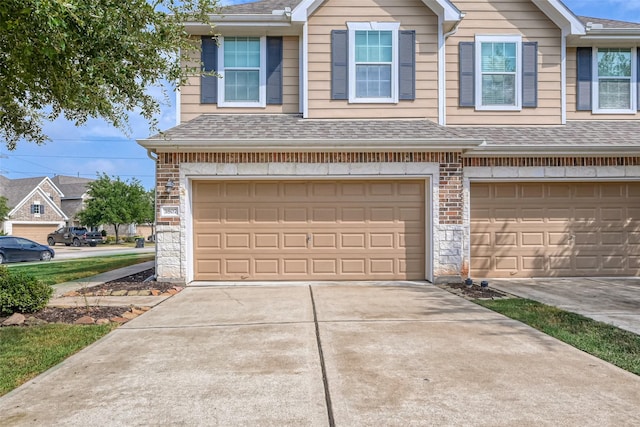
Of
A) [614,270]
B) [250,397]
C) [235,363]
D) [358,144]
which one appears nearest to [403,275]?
[358,144]

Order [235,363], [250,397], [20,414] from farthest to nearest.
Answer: [235,363]
[250,397]
[20,414]

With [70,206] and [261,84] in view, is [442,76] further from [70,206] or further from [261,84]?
[70,206]

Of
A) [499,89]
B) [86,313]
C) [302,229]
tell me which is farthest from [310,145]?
[499,89]

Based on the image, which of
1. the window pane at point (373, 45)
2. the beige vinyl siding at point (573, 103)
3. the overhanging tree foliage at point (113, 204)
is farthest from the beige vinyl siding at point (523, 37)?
the overhanging tree foliage at point (113, 204)

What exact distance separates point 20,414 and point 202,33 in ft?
30.0

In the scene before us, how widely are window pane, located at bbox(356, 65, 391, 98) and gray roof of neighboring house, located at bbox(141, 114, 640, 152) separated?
0.73 m

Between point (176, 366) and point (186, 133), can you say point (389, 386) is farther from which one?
point (186, 133)

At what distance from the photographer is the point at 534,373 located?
155 inches

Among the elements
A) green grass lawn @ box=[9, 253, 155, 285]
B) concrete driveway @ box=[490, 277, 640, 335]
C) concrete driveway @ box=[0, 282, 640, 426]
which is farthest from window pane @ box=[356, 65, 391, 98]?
green grass lawn @ box=[9, 253, 155, 285]

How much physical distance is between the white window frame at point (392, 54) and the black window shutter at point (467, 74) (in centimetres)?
166

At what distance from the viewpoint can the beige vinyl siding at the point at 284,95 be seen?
10258 mm

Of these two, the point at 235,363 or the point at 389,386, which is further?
the point at 235,363

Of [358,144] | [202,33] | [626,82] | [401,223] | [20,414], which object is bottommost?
[20,414]

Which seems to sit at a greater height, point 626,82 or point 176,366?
point 626,82
